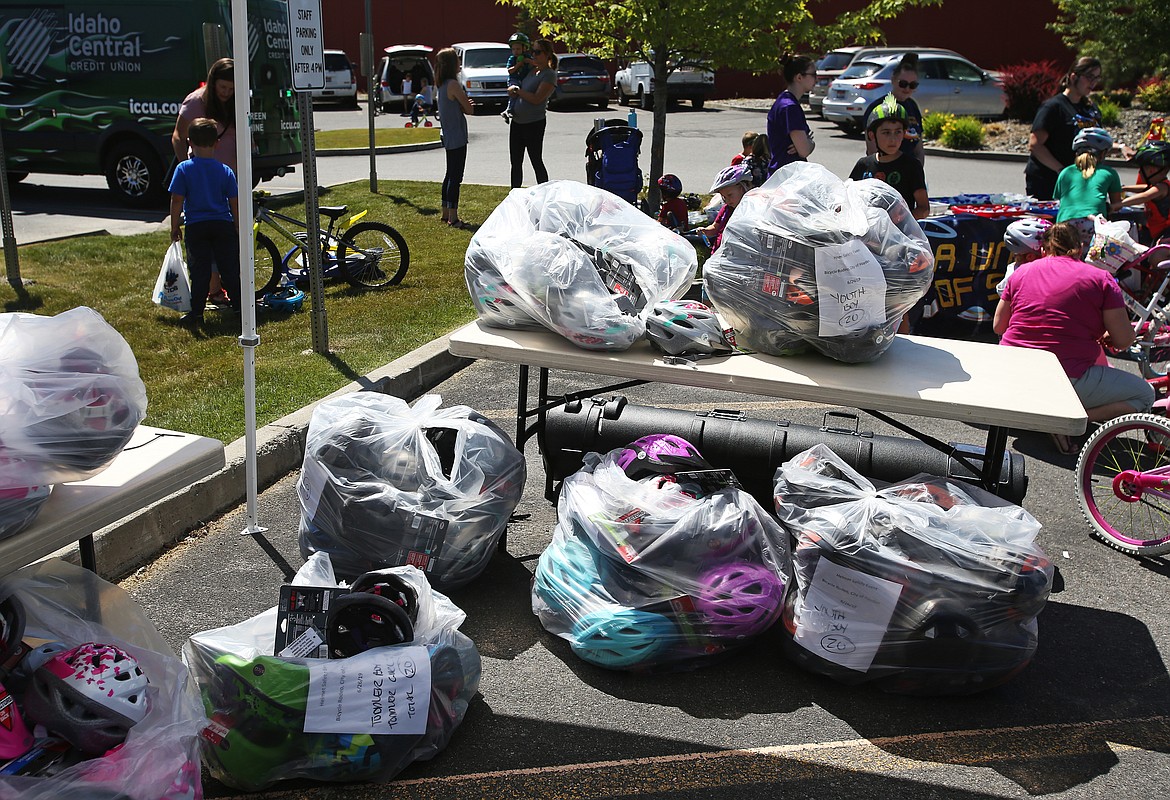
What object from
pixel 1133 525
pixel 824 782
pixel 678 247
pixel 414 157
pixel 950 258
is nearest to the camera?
pixel 824 782

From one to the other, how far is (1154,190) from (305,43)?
6.58m

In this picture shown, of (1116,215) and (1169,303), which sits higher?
(1116,215)

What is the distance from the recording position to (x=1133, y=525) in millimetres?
4863

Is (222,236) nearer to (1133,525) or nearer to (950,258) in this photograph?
(950,258)

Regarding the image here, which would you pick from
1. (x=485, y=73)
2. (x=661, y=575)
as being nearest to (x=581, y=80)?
(x=485, y=73)

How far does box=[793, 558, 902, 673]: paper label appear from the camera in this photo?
3.38m

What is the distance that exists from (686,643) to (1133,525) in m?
2.64

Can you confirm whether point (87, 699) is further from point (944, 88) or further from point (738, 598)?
point (944, 88)

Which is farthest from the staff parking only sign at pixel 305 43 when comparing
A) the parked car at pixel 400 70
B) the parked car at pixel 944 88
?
the parked car at pixel 400 70

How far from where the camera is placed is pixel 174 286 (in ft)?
24.0

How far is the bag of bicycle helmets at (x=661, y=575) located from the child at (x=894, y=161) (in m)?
4.14

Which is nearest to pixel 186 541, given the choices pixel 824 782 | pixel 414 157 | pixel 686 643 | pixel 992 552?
pixel 686 643

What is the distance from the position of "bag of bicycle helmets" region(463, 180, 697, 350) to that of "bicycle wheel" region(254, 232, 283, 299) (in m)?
4.16

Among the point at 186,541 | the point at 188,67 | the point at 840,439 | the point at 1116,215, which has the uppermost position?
the point at 188,67
